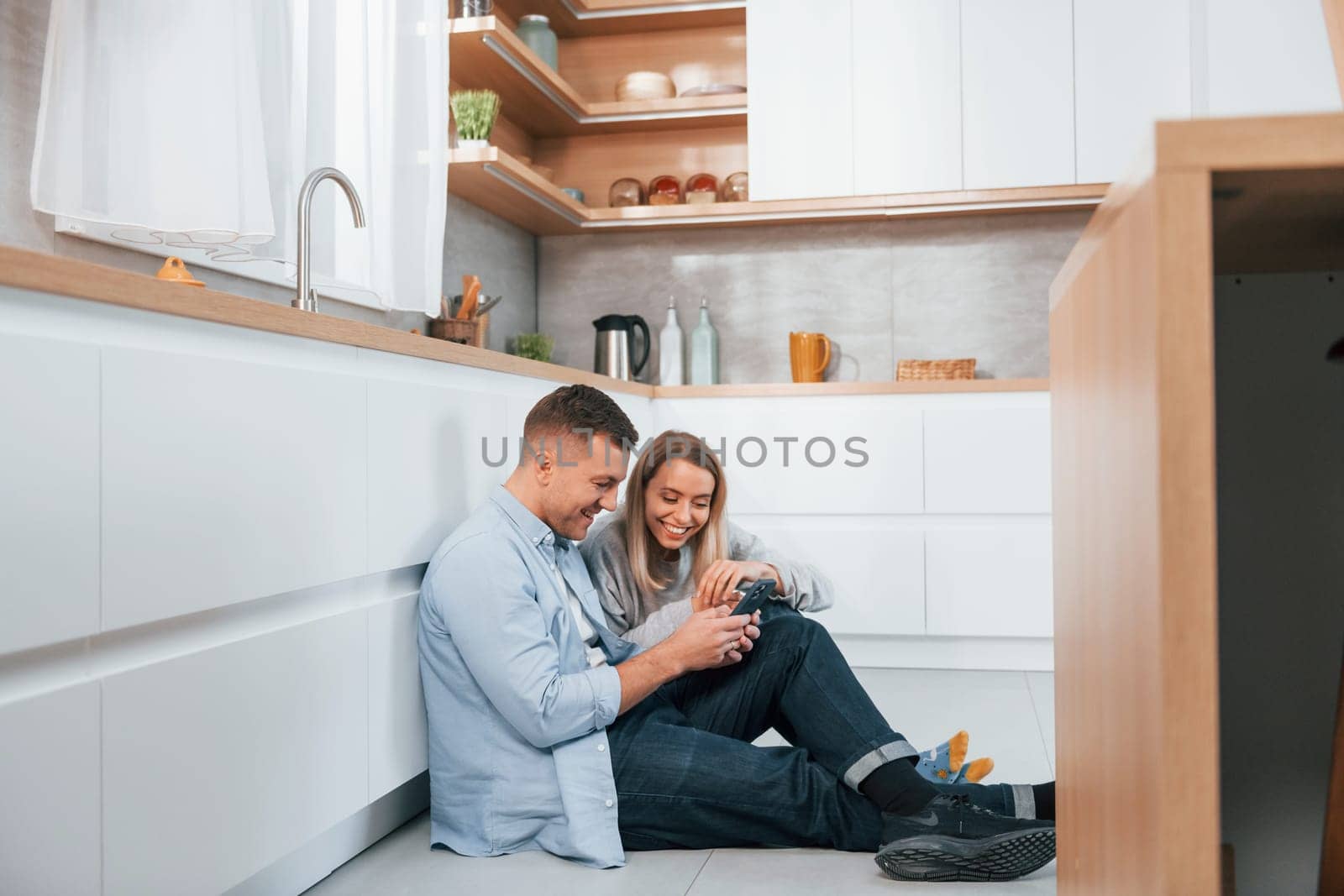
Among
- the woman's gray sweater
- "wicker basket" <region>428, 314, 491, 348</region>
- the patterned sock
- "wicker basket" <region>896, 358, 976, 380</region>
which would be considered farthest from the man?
"wicker basket" <region>896, 358, 976, 380</region>

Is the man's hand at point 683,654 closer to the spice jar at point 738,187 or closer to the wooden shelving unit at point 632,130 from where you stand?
the wooden shelving unit at point 632,130

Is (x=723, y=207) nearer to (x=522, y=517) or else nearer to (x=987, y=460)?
(x=987, y=460)

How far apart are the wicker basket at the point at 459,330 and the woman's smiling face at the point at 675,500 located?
109 centimetres

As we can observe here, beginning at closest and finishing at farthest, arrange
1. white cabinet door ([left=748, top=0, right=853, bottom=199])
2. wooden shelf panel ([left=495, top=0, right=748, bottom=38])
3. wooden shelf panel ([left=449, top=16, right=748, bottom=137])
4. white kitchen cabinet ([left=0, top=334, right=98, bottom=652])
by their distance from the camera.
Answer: white kitchen cabinet ([left=0, top=334, right=98, bottom=652]), wooden shelf panel ([left=449, top=16, right=748, bottom=137]), white cabinet door ([left=748, top=0, right=853, bottom=199]), wooden shelf panel ([left=495, top=0, right=748, bottom=38])

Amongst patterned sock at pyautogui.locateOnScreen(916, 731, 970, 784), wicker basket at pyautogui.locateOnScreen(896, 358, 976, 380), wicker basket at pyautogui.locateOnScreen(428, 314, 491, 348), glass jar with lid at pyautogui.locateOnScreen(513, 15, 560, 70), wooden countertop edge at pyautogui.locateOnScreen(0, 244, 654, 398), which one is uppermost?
glass jar with lid at pyautogui.locateOnScreen(513, 15, 560, 70)

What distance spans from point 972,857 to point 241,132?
177cm

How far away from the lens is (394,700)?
191 cm

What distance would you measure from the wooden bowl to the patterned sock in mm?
3034

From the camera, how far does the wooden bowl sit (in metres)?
4.36

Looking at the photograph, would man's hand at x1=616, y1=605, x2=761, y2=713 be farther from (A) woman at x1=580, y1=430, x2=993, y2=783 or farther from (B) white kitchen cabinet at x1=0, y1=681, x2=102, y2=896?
(B) white kitchen cabinet at x1=0, y1=681, x2=102, y2=896

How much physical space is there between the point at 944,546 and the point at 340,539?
237cm

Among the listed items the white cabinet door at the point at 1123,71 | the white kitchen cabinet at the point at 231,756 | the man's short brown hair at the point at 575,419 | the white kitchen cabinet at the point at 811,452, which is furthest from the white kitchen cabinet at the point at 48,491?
the white cabinet door at the point at 1123,71

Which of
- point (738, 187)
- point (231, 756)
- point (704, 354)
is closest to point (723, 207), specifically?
point (738, 187)

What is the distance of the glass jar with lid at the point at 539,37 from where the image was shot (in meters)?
4.14
